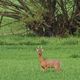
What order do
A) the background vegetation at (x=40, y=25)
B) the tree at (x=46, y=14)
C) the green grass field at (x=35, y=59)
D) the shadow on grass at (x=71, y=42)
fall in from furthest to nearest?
the tree at (x=46, y=14), the shadow on grass at (x=71, y=42), the background vegetation at (x=40, y=25), the green grass field at (x=35, y=59)

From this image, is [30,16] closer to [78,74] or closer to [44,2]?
[44,2]

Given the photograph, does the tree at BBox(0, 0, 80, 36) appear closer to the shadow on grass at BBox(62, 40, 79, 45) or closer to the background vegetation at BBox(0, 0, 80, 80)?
the background vegetation at BBox(0, 0, 80, 80)

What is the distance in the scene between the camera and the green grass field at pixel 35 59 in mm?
11641

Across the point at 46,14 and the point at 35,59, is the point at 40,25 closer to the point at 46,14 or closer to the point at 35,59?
the point at 46,14

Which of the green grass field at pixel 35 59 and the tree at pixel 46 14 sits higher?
the tree at pixel 46 14

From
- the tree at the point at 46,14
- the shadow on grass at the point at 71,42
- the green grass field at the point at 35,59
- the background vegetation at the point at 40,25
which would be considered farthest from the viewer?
the tree at the point at 46,14

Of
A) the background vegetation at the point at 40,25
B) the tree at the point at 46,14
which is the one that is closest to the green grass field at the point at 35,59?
the background vegetation at the point at 40,25

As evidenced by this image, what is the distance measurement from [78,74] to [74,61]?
4032 mm

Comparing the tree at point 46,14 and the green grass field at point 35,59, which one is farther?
the tree at point 46,14

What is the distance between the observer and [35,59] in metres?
16.8

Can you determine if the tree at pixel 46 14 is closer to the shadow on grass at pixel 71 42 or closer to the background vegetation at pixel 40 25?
the background vegetation at pixel 40 25

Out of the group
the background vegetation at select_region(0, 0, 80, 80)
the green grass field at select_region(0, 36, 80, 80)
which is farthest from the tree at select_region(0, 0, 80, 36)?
the green grass field at select_region(0, 36, 80, 80)

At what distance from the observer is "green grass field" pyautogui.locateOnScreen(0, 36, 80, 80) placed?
38.2 ft

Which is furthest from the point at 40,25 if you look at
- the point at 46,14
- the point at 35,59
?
the point at 35,59
